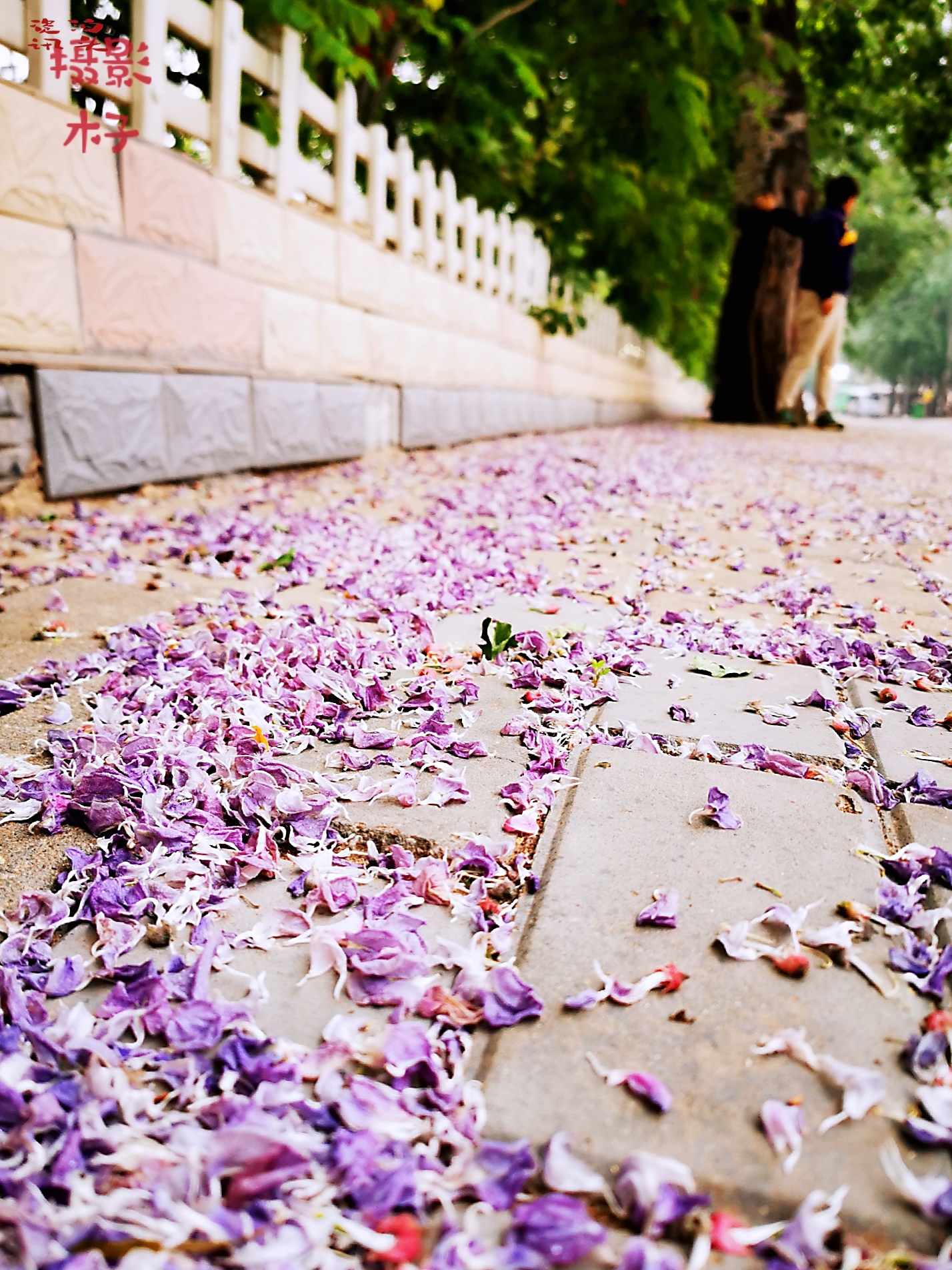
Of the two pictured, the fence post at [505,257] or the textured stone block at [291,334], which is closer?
the textured stone block at [291,334]

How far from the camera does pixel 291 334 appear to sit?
530 cm

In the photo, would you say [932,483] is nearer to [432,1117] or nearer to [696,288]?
[432,1117]

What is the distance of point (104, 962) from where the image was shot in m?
1.12

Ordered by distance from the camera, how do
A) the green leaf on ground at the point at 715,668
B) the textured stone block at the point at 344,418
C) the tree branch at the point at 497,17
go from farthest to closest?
the tree branch at the point at 497,17, the textured stone block at the point at 344,418, the green leaf on ground at the point at 715,668

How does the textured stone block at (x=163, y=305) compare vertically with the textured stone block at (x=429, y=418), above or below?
above

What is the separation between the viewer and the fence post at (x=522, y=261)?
32.0ft

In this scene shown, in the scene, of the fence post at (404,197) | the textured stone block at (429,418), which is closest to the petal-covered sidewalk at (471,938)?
the textured stone block at (429,418)

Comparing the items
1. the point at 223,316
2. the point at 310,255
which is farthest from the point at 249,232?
the point at 310,255

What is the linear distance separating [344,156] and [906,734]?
5611 millimetres

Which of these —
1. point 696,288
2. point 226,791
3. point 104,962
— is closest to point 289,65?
point 226,791

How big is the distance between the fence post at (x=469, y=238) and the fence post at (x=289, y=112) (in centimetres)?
305

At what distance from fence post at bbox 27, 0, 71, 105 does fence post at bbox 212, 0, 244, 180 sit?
1009 mm

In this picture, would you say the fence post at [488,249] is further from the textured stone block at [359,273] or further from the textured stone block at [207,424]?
the textured stone block at [207,424]

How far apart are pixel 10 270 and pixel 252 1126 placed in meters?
3.49
